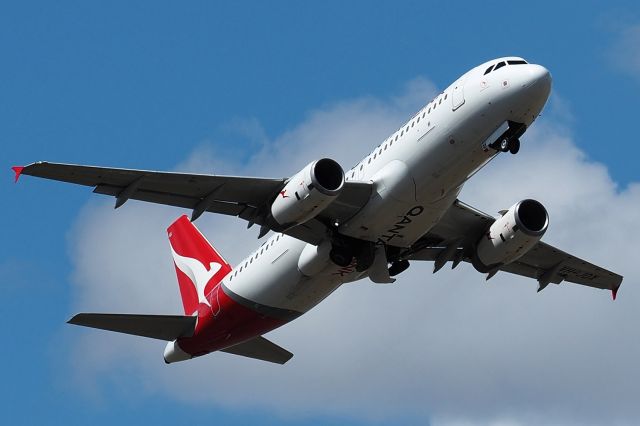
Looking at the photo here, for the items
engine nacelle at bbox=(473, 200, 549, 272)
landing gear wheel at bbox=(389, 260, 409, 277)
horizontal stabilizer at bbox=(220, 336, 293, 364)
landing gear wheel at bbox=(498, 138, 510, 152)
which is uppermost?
engine nacelle at bbox=(473, 200, 549, 272)

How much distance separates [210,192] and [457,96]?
836cm

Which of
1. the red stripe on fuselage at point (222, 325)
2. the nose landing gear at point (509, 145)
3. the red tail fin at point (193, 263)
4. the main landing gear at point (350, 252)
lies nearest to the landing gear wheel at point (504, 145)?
the nose landing gear at point (509, 145)

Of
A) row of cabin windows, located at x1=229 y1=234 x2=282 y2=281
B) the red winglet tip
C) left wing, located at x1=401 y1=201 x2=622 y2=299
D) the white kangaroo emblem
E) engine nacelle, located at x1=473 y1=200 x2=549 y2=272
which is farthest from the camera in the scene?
the white kangaroo emblem

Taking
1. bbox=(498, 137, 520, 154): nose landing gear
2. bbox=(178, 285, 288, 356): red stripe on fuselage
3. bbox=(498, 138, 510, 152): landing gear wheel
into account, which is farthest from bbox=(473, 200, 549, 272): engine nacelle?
bbox=(178, 285, 288, 356): red stripe on fuselage

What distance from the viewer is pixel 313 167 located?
42.2m

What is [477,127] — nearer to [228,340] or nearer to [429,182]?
[429,182]

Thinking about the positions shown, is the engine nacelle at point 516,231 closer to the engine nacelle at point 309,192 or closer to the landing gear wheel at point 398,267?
the landing gear wheel at point 398,267

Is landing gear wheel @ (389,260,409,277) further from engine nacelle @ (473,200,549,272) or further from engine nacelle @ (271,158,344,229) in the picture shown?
engine nacelle @ (271,158,344,229)

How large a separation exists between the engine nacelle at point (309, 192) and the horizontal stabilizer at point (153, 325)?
9.13 metres

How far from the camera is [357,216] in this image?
145 feet

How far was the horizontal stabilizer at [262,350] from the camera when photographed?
5247cm

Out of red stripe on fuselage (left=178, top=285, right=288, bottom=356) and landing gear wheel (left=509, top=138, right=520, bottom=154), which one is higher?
landing gear wheel (left=509, top=138, right=520, bottom=154)

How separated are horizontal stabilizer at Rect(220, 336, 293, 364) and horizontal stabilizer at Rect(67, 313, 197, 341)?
2489 millimetres

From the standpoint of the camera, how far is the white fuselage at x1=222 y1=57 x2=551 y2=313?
41.8 metres
